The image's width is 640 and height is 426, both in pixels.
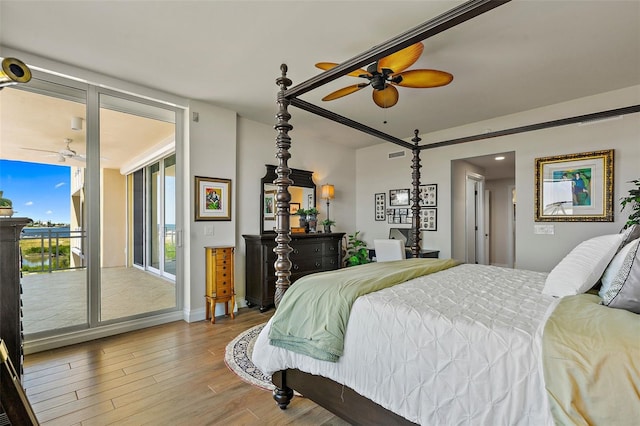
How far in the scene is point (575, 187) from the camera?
146 inches

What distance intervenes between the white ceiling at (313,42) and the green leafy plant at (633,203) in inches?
45.2

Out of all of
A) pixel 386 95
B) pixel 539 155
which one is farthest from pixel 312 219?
pixel 539 155

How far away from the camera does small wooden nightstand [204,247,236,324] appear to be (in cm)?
369

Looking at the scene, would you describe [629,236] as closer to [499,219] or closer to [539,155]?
[539,155]

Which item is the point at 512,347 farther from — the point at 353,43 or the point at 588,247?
the point at 353,43

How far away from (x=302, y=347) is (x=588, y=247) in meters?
1.84

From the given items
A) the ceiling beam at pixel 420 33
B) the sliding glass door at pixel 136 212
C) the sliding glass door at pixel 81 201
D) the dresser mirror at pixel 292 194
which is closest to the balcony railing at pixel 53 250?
the sliding glass door at pixel 81 201

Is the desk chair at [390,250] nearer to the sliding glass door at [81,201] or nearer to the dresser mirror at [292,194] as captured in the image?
the dresser mirror at [292,194]

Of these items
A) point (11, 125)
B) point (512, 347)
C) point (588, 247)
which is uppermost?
point (11, 125)

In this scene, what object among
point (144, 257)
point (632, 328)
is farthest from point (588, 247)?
point (144, 257)

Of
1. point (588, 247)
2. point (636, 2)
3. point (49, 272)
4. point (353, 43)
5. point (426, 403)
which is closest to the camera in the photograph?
point (426, 403)

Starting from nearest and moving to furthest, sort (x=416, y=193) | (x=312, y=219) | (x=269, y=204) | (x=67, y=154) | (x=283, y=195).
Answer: (x=283, y=195) → (x=67, y=154) → (x=416, y=193) → (x=269, y=204) → (x=312, y=219)

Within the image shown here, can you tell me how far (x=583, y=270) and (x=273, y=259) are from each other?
3200 mm

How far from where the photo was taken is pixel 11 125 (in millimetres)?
2793
